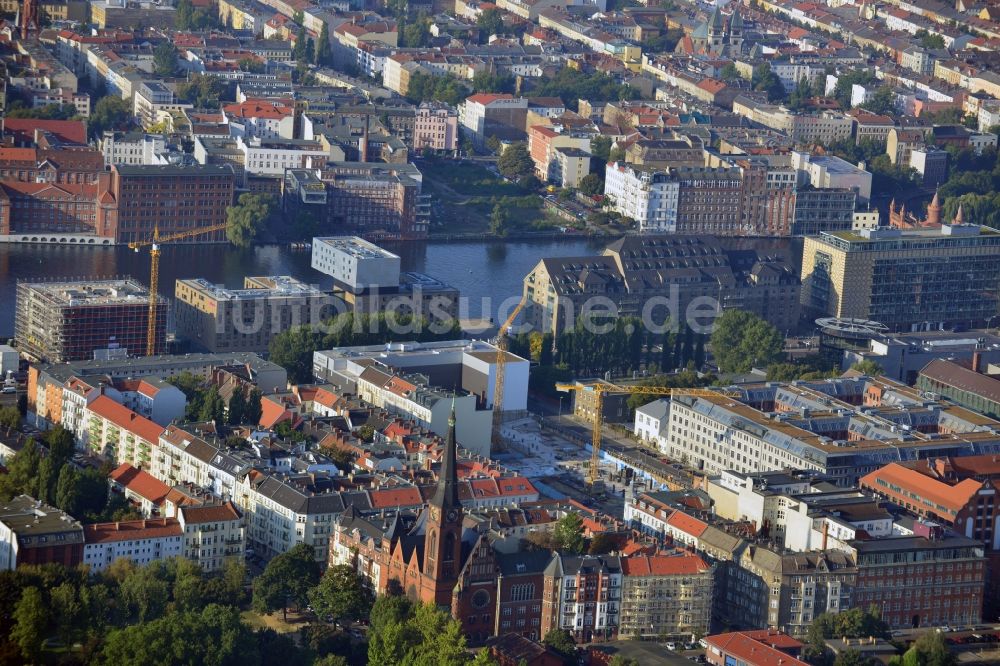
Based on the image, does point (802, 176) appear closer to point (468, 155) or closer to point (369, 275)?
point (468, 155)

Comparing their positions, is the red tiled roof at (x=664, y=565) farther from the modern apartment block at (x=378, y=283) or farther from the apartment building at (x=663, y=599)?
the modern apartment block at (x=378, y=283)

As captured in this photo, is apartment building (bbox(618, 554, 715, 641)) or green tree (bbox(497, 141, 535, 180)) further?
green tree (bbox(497, 141, 535, 180))

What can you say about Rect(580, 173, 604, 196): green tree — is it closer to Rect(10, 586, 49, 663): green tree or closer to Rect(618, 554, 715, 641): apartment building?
Rect(618, 554, 715, 641): apartment building

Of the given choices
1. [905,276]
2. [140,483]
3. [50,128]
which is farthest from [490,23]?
[140,483]

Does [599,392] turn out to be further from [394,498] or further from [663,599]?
[663,599]

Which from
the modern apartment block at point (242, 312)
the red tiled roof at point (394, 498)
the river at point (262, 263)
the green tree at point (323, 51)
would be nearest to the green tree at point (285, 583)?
the red tiled roof at point (394, 498)

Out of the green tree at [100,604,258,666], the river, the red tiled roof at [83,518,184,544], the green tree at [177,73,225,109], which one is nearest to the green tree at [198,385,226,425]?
the red tiled roof at [83,518,184,544]
